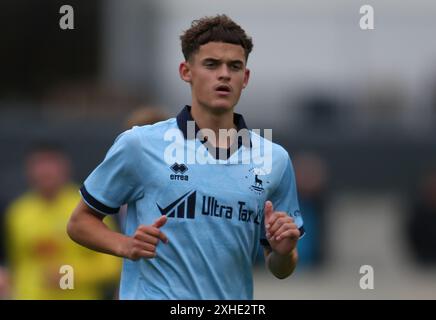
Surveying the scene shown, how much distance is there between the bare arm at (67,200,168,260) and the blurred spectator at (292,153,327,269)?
11036 millimetres

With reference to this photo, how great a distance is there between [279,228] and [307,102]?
16154mm

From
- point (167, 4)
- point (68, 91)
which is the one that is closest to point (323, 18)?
point (167, 4)

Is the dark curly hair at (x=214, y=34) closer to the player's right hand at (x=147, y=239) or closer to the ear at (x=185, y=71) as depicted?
the ear at (x=185, y=71)

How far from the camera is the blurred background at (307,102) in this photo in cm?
1812

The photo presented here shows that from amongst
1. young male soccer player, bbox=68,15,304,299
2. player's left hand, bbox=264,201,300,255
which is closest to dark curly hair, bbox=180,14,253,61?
young male soccer player, bbox=68,15,304,299

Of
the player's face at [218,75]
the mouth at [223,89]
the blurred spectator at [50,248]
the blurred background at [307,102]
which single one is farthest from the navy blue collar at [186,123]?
the blurred background at [307,102]

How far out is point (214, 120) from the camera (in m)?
6.82

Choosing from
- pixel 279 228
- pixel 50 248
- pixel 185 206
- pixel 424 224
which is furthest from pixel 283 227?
pixel 424 224

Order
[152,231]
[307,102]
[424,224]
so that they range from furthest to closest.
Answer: [307,102] → [424,224] → [152,231]

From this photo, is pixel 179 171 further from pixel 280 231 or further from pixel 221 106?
pixel 280 231

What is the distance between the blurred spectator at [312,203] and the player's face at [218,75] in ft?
36.2

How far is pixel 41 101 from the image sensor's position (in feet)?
80.6

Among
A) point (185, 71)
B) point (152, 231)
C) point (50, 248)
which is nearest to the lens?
point (152, 231)
